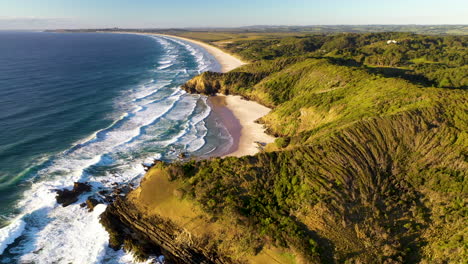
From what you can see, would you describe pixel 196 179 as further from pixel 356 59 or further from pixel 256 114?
pixel 356 59

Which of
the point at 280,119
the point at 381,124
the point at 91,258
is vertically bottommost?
the point at 91,258

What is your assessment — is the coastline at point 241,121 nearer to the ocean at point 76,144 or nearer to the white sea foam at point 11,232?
the ocean at point 76,144

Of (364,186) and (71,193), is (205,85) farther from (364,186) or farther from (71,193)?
(364,186)

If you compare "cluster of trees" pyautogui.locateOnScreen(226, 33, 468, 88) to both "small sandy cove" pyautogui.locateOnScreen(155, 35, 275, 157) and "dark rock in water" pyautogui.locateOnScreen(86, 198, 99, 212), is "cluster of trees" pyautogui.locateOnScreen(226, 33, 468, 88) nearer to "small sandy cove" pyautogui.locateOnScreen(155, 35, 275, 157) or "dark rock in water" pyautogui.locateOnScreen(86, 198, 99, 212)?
"small sandy cove" pyautogui.locateOnScreen(155, 35, 275, 157)

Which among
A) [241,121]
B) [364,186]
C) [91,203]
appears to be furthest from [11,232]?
[241,121]

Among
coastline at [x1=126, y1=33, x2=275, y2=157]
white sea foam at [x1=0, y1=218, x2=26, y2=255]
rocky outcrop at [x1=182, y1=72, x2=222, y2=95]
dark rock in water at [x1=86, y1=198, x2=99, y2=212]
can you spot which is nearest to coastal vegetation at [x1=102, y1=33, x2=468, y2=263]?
dark rock in water at [x1=86, y1=198, x2=99, y2=212]

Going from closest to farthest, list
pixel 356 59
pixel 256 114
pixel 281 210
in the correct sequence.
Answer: pixel 281 210 → pixel 256 114 → pixel 356 59

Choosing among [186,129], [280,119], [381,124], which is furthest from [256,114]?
[381,124]

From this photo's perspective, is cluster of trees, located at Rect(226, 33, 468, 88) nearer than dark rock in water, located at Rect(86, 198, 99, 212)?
No
